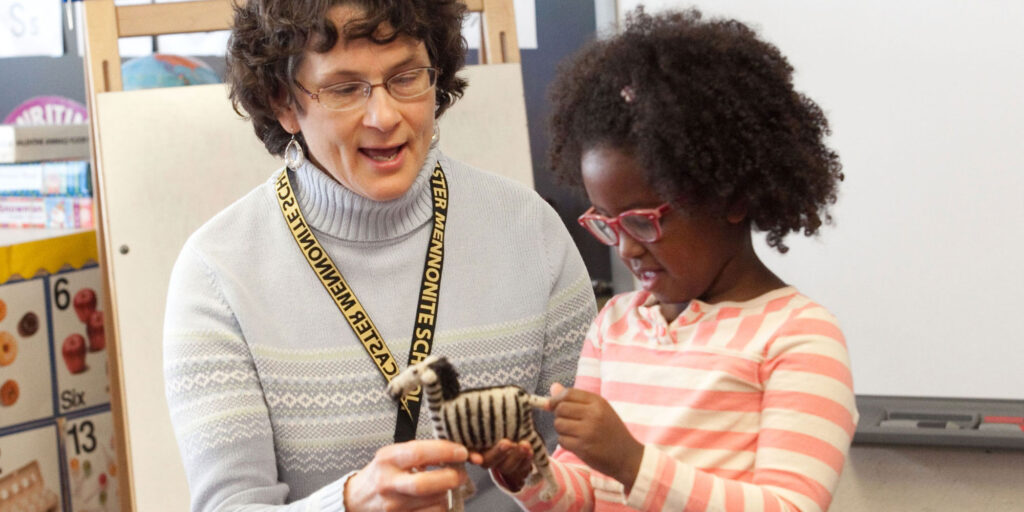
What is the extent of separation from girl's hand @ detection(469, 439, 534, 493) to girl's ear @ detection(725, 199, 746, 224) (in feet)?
0.98

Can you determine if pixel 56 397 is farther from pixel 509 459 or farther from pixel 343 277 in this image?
pixel 509 459

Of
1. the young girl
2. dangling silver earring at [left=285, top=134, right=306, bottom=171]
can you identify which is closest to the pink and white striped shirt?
the young girl

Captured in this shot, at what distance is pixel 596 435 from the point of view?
89 centimetres

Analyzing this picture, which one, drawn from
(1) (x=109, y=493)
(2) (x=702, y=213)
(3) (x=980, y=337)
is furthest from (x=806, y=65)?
(1) (x=109, y=493)

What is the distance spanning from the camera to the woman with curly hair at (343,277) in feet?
4.17

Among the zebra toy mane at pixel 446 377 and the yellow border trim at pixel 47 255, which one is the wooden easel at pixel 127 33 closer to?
the yellow border trim at pixel 47 255

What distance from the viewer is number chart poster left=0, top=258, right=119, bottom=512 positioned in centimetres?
227

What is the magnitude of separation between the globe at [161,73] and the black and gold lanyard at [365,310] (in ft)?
2.71

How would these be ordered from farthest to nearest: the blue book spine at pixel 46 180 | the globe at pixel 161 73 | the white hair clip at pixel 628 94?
the blue book spine at pixel 46 180 → the globe at pixel 161 73 → the white hair clip at pixel 628 94

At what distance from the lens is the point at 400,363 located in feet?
4.47

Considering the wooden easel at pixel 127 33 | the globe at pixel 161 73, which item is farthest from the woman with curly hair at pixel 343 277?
the globe at pixel 161 73

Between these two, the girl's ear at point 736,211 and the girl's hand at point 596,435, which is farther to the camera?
the girl's ear at point 736,211

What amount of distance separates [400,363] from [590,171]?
478 mm

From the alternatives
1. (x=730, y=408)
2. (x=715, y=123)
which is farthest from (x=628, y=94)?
(x=730, y=408)
